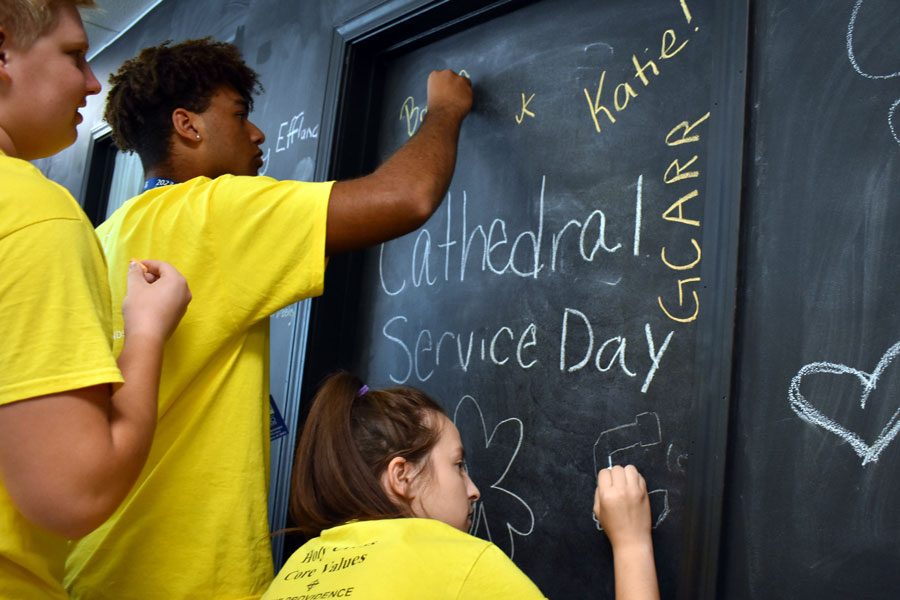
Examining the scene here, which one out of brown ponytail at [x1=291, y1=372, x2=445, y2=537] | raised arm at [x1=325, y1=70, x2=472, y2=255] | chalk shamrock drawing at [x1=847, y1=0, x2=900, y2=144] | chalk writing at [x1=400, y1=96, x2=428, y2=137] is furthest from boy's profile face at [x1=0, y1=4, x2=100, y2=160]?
chalk writing at [x1=400, y1=96, x2=428, y2=137]

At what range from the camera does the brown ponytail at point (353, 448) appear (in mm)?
1354

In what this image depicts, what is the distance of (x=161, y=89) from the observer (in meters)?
1.71

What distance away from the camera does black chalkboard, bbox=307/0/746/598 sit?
1.50m

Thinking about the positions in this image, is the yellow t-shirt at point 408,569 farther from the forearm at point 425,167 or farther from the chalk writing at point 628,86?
the chalk writing at point 628,86

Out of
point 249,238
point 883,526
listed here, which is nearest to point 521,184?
point 249,238

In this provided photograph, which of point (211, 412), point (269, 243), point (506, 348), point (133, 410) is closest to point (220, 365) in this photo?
point (211, 412)

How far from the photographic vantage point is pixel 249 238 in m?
1.36

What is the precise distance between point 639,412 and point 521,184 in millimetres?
597

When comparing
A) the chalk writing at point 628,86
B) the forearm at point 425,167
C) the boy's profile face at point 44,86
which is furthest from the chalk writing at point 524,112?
the boy's profile face at point 44,86

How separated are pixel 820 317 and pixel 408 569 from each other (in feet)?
2.34

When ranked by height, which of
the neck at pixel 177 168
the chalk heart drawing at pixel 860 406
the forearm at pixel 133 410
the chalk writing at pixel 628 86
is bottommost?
the forearm at pixel 133 410

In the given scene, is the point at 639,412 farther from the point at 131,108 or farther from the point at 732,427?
the point at 131,108

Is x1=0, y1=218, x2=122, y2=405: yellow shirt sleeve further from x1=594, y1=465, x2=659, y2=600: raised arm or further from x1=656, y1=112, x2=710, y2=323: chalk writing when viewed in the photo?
x1=656, y1=112, x2=710, y2=323: chalk writing

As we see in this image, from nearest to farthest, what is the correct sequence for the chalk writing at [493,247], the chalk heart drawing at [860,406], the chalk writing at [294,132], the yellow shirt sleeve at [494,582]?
the yellow shirt sleeve at [494,582], the chalk heart drawing at [860,406], the chalk writing at [493,247], the chalk writing at [294,132]
